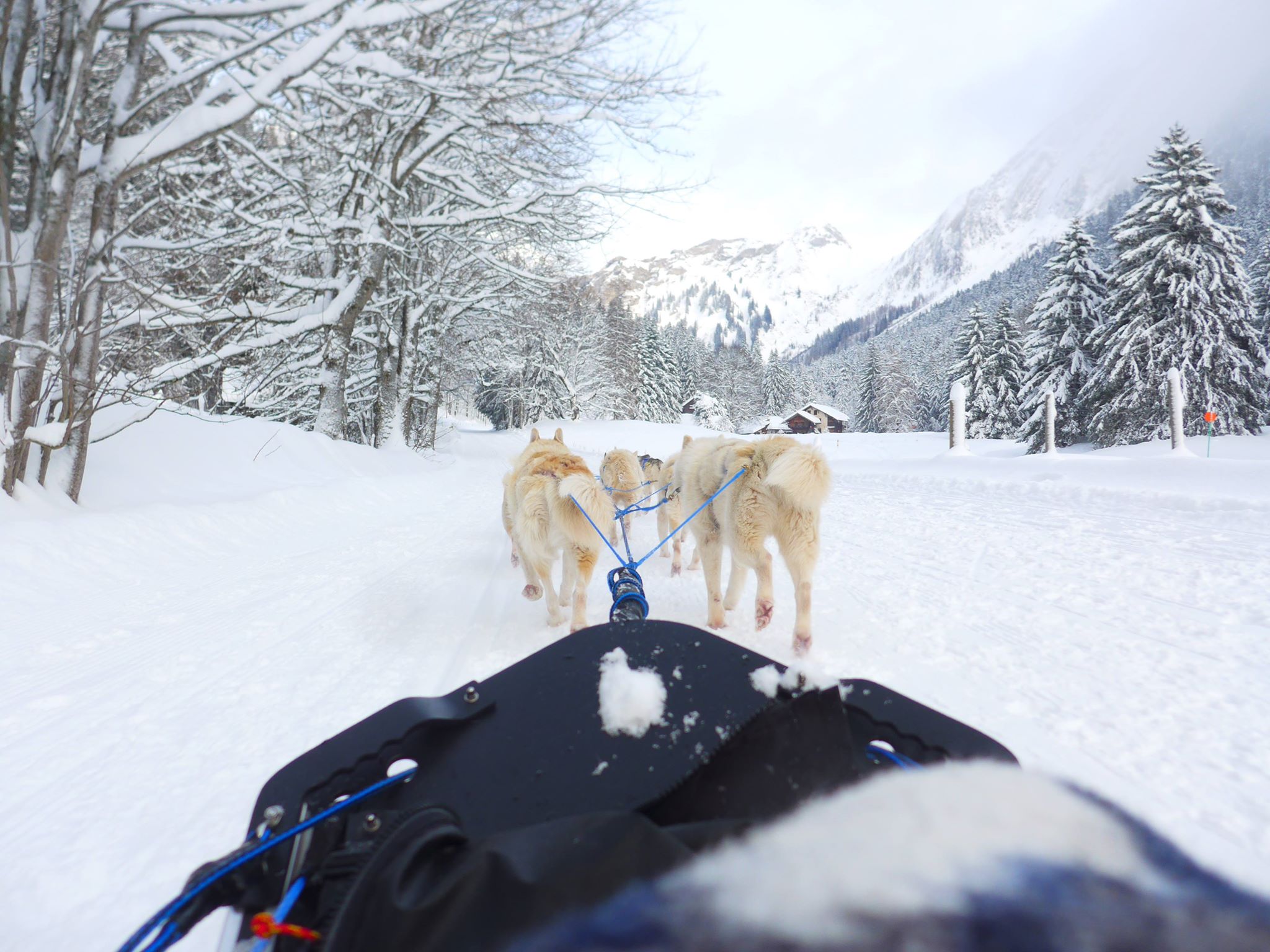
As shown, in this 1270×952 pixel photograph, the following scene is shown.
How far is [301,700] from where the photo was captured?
278cm

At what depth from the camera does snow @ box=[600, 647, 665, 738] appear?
46.9 inches

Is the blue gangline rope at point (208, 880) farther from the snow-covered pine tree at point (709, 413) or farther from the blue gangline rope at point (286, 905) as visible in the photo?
the snow-covered pine tree at point (709, 413)

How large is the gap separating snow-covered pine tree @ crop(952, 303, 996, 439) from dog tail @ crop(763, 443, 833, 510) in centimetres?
3969

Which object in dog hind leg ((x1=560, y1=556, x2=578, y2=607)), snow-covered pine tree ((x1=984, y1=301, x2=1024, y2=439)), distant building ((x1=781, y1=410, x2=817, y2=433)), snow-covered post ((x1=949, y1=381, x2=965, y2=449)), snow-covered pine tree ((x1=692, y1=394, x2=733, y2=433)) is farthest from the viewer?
distant building ((x1=781, y1=410, x2=817, y2=433))

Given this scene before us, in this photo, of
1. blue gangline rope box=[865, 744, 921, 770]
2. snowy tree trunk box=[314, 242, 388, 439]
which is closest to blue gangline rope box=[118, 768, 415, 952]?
blue gangline rope box=[865, 744, 921, 770]

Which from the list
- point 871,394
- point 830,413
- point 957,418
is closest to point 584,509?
point 957,418

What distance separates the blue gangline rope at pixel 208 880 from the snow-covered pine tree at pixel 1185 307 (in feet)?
101

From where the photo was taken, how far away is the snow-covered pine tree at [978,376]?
1495 inches

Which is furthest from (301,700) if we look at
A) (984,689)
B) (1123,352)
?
(1123,352)

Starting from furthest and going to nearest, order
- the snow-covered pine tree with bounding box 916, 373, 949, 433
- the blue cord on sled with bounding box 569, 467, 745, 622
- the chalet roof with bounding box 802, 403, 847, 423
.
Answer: the chalet roof with bounding box 802, 403, 847, 423, the snow-covered pine tree with bounding box 916, 373, 949, 433, the blue cord on sled with bounding box 569, 467, 745, 622

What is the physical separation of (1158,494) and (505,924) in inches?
369

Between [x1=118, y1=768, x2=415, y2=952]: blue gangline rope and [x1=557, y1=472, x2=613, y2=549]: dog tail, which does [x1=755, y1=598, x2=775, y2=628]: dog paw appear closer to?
[x1=557, y1=472, x2=613, y2=549]: dog tail

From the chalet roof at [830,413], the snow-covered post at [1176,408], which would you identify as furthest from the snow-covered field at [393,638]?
the chalet roof at [830,413]

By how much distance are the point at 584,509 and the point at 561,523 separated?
0.77 ft
